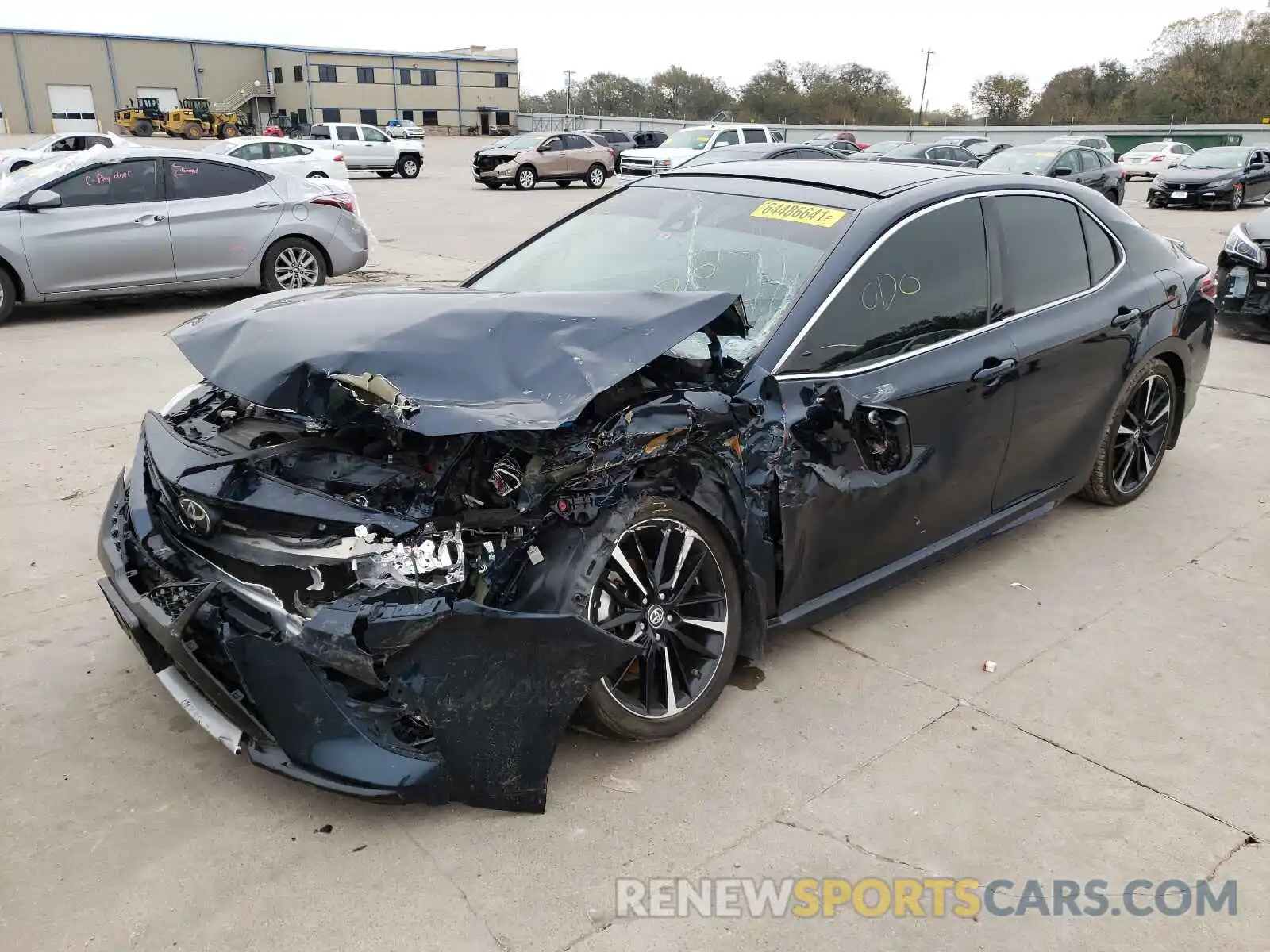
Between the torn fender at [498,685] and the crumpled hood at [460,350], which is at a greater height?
the crumpled hood at [460,350]

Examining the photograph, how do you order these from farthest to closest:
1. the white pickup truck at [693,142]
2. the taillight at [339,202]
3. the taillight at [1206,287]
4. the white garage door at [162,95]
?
1. the white garage door at [162,95]
2. the white pickup truck at [693,142]
3. the taillight at [339,202]
4. the taillight at [1206,287]

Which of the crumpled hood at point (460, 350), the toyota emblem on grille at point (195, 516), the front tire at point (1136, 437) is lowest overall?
the front tire at point (1136, 437)

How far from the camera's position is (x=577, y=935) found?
2.36 m

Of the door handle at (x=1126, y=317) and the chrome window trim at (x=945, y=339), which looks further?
the door handle at (x=1126, y=317)

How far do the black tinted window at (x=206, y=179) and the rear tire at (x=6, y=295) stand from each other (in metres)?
1.65

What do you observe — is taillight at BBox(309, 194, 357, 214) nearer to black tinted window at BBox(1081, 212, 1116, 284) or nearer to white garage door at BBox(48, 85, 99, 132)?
black tinted window at BBox(1081, 212, 1116, 284)

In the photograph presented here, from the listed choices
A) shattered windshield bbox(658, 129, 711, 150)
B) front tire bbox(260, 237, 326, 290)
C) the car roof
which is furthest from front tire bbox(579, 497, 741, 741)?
shattered windshield bbox(658, 129, 711, 150)

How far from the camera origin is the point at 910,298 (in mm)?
3576

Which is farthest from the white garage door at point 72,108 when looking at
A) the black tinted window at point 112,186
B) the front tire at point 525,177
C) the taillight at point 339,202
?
the black tinted window at point 112,186

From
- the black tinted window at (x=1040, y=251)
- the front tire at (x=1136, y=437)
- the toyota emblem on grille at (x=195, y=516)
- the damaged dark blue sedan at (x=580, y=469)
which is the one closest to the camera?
the damaged dark blue sedan at (x=580, y=469)

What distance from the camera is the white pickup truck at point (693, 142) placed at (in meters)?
25.3

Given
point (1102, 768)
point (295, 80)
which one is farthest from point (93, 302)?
point (295, 80)

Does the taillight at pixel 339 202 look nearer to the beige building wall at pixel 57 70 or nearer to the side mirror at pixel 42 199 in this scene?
the side mirror at pixel 42 199

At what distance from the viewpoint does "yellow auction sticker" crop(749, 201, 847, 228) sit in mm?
3600
